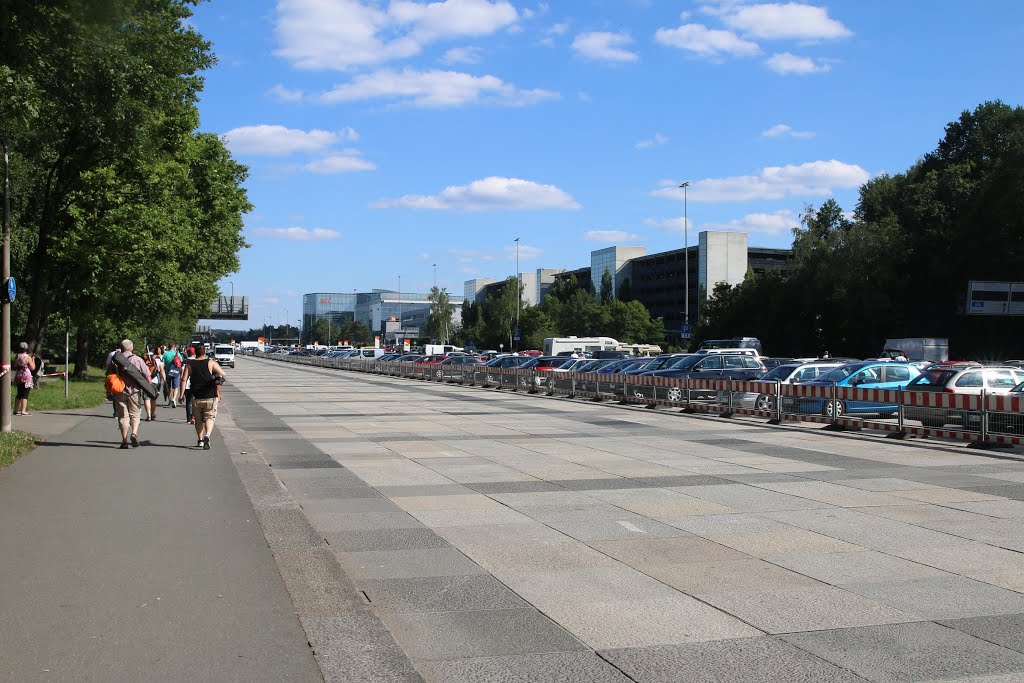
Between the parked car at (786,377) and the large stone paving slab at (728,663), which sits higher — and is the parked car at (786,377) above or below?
above

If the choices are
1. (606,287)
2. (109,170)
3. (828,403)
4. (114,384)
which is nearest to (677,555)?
(114,384)

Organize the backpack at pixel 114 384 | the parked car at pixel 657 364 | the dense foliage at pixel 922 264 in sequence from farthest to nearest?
the dense foliage at pixel 922 264, the parked car at pixel 657 364, the backpack at pixel 114 384

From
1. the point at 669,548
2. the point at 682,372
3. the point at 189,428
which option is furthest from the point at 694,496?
the point at 682,372

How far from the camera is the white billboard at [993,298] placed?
53.7m

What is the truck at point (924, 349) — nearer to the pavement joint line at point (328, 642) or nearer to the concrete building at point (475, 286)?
Answer: the pavement joint line at point (328, 642)

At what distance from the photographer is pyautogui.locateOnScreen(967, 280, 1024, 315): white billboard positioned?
176ft

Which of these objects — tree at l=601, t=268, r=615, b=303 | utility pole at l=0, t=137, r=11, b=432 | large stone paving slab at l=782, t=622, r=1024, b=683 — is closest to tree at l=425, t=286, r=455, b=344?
tree at l=601, t=268, r=615, b=303

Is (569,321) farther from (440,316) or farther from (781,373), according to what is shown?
(781,373)

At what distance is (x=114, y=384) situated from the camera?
15.6m

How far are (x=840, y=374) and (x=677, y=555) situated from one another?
19.6 meters

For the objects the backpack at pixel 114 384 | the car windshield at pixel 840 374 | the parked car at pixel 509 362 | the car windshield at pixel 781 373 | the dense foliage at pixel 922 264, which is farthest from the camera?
the dense foliage at pixel 922 264

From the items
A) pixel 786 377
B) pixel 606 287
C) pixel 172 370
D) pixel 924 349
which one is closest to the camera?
pixel 786 377

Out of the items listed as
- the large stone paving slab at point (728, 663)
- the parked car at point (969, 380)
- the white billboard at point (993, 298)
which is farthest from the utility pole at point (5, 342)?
the white billboard at point (993, 298)

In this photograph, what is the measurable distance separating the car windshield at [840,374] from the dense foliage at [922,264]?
36.0 m
